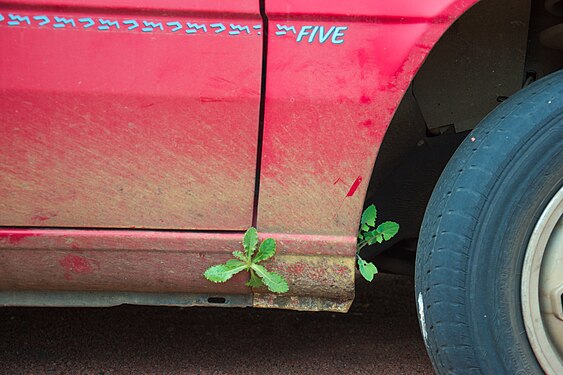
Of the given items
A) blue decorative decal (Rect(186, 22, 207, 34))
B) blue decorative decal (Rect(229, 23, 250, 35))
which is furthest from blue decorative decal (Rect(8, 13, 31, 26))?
blue decorative decal (Rect(229, 23, 250, 35))

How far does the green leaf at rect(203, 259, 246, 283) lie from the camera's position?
Result: 2.13 metres

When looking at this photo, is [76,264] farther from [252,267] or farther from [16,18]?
[16,18]

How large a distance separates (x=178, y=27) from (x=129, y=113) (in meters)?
0.26

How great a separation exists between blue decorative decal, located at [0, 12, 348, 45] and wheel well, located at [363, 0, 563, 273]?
498mm

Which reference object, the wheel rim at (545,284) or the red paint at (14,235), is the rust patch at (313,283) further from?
the red paint at (14,235)

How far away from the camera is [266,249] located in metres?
2.12

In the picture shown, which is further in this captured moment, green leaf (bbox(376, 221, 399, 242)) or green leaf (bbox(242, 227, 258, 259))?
green leaf (bbox(376, 221, 399, 242))

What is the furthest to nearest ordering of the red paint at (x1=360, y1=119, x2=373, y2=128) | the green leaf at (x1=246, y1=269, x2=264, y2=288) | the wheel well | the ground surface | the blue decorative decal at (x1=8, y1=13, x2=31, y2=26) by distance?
the ground surface < the wheel well < the green leaf at (x1=246, y1=269, x2=264, y2=288) < the red paint at (x1=360, y1=119, x2=373, y2=128) < the blue decorative decal at (x1=8, y1=13, x2=31, y2=26)

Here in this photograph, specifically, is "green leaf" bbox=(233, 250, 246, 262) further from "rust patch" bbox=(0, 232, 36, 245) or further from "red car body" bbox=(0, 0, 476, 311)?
"rust patch" bbox=(0, 232, 36, 245)

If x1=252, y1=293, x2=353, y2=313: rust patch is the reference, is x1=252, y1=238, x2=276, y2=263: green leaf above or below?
above

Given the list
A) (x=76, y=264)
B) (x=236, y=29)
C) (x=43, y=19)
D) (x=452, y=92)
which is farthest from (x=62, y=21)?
(x=452, y=92)

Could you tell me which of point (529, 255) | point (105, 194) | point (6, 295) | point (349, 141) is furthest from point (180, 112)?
point (529, 255)

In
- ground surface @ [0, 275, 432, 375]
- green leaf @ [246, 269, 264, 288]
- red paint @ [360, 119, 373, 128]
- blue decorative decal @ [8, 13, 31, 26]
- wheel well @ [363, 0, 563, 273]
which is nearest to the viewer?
blue decorative decal @ [8, 13, 31, 26]

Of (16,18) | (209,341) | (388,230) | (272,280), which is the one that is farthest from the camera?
(209,341)
